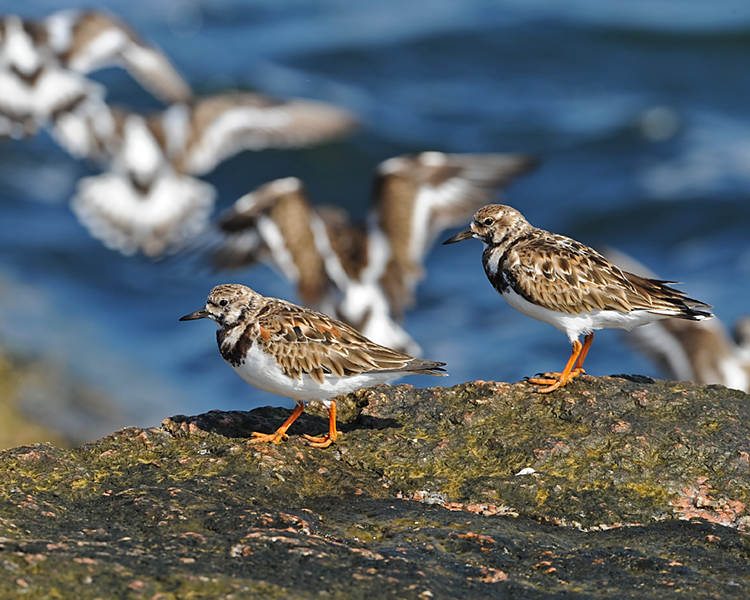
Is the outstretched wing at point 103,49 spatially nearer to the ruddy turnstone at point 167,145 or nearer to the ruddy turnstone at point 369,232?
the ruddy turnstone at point 167,145

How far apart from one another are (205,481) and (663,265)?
1444cm

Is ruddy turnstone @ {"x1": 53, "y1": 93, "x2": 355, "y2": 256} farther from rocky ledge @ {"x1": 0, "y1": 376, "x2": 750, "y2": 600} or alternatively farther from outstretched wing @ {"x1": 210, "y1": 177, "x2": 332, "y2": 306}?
rocky ledge @ {"x1": 0, "y1": 376, "x2": 750, "y2": 600}

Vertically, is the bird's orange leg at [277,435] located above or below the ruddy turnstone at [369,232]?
below

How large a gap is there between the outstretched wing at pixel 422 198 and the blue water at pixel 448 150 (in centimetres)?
234

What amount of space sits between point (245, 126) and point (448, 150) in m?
8.56

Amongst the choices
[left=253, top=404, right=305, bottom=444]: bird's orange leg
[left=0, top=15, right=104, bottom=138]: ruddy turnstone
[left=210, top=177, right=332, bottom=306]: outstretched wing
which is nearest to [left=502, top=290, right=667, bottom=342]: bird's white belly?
[left=253, top=404, right=305, bottom=444]: bird's orange leg

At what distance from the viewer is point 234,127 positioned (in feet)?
42.2

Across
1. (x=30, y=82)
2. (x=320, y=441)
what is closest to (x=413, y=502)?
(x=320, y=441)

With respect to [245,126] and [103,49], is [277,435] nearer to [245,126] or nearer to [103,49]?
[245,126]

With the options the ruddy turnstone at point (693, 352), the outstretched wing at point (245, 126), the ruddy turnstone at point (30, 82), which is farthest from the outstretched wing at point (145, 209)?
the ruddy turnstone at point (693, 352)

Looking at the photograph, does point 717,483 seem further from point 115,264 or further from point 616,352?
point 115,264

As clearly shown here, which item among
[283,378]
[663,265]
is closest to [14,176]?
[663,265]

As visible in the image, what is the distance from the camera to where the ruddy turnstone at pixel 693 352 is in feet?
30.7

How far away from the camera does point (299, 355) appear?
15.0 ft
